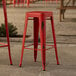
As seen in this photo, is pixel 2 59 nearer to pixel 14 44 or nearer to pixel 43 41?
pixel 43 41

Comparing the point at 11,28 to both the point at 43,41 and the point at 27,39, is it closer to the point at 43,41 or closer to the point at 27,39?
the point at 27,39

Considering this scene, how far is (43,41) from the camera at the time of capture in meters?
4.48

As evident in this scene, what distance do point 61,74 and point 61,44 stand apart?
2650 mm

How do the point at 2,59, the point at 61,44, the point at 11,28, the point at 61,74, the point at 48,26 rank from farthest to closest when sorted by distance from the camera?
the point at 48,26 < the point at 11,28 < the point at 61,44 < the point at 2,59 < the point at 61,74

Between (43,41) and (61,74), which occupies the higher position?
(43,41)

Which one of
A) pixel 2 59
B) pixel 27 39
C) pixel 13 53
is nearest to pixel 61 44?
pixel 27 39

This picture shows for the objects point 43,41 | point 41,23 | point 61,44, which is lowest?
point 61,44

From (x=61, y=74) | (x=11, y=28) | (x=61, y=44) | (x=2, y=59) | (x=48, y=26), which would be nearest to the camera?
(x=61, y=74)

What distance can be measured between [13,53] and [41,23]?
1.67 metres

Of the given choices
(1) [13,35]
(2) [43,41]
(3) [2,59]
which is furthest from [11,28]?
(2) [43,41]

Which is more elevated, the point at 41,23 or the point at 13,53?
the point at 41,23

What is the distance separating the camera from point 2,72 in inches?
173

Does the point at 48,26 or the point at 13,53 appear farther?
the point at 48,26

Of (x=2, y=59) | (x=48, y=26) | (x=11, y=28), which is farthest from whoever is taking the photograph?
(x=48, y=26)
